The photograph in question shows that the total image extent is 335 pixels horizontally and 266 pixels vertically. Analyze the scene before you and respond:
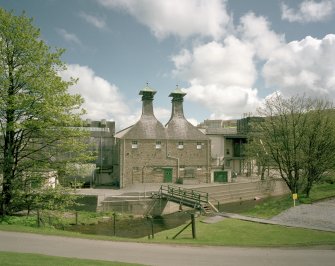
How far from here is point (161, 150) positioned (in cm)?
4053

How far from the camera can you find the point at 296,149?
A: 93.9 ft

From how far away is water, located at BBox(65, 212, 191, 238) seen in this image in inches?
898

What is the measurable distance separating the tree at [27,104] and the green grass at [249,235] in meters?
7.63

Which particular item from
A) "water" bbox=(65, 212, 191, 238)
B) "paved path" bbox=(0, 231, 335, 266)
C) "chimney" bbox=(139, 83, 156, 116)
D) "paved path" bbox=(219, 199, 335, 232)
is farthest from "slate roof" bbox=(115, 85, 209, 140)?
Answer: "paved path" bbox=(0, 231, 335, 266)

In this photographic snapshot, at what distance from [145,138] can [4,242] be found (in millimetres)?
28048

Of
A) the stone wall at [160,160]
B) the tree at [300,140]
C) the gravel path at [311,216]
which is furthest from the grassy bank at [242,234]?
the stone wall at [160,160]

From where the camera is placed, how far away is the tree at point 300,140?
93.2ft

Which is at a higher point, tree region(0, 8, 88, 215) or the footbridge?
tree region(0, 8, 88, 215)

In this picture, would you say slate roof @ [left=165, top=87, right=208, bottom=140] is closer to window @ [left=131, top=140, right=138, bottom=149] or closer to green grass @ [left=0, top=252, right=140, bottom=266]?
window @ [left=131, top=140, right=138, bottom=149]

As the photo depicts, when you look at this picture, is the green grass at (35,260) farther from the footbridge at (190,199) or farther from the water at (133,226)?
the footbridge at (190,199)

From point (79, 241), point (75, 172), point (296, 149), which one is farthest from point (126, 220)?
point (296, 149)

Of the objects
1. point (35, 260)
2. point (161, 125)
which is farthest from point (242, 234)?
point (161, 125)

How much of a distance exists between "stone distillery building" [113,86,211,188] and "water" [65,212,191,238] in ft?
35.9

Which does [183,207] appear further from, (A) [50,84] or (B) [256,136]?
(A) [50,84]
